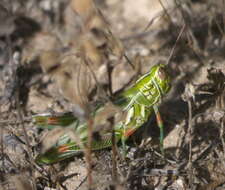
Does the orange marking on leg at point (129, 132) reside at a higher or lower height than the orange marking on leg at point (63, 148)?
lower

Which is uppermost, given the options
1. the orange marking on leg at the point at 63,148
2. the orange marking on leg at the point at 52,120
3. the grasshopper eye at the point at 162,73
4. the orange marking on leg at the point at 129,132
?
the orange marking on leg at the point at 52,120

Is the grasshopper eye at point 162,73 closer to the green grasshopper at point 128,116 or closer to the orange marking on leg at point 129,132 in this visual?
the green grasshopper at point 128,116

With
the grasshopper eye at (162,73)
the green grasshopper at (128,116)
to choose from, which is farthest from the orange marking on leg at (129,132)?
the grasshopper eye at (162,73)

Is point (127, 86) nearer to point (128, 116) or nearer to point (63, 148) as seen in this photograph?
point (128, 116)

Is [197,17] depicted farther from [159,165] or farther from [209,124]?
[159,165]

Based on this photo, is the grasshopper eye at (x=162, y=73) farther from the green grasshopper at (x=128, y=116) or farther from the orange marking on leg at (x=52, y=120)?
the orange marking on leg at (x=52, y=120)

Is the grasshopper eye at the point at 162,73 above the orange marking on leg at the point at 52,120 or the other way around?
the other way around

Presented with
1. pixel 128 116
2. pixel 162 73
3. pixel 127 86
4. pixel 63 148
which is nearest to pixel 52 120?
pixel 63 148
